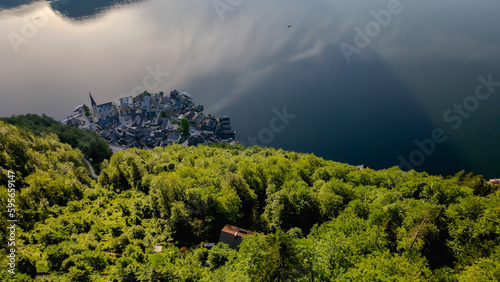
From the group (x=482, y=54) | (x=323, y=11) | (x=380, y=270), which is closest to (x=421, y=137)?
(x=482, y=54)

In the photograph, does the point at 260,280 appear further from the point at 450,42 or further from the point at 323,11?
the point at 323,11

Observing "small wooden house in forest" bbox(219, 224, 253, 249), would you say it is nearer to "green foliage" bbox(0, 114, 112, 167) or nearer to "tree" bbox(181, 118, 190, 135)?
"green foliage" bbox(0, 114, 112, 167)

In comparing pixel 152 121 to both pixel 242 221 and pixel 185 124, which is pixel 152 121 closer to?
pixel 185 124

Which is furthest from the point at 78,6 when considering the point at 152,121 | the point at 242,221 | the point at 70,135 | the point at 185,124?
the point at 242,221

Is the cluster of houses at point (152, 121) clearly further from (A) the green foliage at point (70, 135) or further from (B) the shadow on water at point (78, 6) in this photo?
(B) the shadow on water at point (78, 6)

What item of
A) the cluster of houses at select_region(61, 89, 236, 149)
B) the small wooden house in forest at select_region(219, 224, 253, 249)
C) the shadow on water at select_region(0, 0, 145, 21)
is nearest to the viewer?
the small wooden house in forest at select_region(219, 224, 253, 249)

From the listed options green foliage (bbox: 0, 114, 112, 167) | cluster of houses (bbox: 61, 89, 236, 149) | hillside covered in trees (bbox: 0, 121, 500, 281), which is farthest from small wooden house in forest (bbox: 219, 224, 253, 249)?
green foliage (bbox: 0, 114, 112, 167)

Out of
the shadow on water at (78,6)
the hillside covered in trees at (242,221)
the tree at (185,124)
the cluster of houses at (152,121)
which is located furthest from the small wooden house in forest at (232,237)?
the shadow on water at (78,6)
